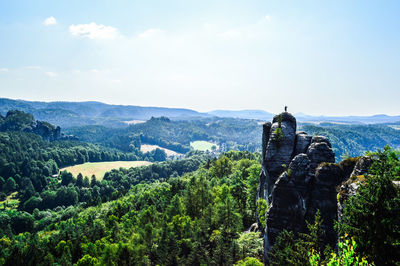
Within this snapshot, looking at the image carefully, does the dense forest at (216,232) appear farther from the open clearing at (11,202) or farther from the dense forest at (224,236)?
the open clearing at (11,202)

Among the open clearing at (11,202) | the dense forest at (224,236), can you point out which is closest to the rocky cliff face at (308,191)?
the dense forest at (224,236)

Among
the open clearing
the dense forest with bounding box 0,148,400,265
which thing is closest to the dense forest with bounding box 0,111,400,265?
the dense forest with bounding box 0,148,400,265

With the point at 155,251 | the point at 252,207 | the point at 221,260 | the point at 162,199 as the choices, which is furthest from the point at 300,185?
the point at 162,199

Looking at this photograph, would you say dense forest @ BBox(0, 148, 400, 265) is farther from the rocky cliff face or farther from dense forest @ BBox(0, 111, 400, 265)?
the rocky cliff face

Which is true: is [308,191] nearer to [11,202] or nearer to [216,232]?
[216,232]

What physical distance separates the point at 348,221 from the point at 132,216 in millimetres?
66257

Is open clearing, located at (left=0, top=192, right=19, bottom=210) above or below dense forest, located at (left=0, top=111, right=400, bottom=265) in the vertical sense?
below

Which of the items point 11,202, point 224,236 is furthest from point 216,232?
point 11,202

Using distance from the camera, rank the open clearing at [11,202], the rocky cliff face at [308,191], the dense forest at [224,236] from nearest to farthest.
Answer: the dense forest at [224,236], the rocky cliff face at [308,191], the open clearing at [11,202]

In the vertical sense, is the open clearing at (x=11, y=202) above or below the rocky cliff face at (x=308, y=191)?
below

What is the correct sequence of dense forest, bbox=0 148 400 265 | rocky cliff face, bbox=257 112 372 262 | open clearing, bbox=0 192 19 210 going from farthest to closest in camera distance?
1. open clearing, bbox=0 192 19 210
2. rocky cliff face, bbox=257 112 372 262
3. dense forest, bbox=0 148 400 265

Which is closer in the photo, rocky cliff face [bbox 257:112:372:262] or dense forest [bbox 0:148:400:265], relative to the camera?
dense forest [bbox 0:148:400:265]

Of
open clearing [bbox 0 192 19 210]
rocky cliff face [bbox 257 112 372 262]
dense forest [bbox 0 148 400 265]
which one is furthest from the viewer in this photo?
open clearing [bbox 0 192 19 210]

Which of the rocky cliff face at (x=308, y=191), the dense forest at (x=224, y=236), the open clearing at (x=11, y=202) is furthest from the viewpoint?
the open clearing at (x=11, y=202)
